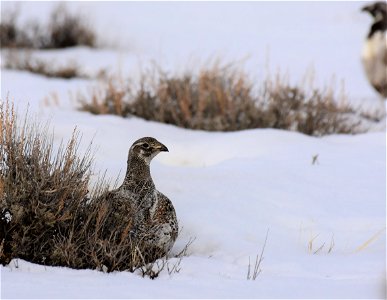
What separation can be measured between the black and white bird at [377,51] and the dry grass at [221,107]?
2600mm

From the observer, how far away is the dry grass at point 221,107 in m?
8.11

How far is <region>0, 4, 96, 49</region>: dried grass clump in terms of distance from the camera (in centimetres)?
1390

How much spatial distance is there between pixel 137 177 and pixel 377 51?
7.19 meters

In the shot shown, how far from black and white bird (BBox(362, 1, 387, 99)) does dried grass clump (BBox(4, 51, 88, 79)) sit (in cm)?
397

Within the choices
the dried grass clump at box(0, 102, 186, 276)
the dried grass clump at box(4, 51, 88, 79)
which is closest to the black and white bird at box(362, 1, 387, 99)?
the dried grass clump at box(4, 51, 88, 79)

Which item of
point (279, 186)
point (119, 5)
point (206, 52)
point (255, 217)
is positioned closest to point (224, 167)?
point (279, 186)

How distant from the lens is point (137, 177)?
16.0ft

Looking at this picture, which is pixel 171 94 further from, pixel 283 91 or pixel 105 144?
pixel 105 144

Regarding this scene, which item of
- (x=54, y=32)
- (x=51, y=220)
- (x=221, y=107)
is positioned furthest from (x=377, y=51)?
(x=51, y=220)

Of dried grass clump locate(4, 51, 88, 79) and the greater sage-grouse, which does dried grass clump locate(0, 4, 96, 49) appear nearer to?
dried grass clump locate(4, 51, 88, 79)

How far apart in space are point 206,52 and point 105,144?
309 inches

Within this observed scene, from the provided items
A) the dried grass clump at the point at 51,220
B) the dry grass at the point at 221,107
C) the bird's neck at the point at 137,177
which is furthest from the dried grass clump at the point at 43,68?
the dried grass clump at the point at 51,220

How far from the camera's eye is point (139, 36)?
15.8 m

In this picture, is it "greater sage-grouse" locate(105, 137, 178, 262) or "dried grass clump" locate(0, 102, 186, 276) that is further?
"greater sage-grouse" locate(105, 137, 178, 262)
